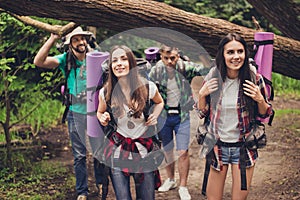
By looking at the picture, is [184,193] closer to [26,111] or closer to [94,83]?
[94,83]

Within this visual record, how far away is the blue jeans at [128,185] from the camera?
4.70 metres

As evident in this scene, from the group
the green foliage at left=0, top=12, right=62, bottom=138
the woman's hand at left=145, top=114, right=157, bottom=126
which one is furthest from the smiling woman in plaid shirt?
the green foliage at left=0, top=12, right=62, bottom=138

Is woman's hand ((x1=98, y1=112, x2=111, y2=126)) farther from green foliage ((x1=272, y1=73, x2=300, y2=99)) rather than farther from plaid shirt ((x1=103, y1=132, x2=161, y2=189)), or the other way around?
green foliage ((x1=272, y1=73, x2=300, y2=99))

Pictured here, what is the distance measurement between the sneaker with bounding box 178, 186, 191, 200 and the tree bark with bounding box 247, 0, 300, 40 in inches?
83.7

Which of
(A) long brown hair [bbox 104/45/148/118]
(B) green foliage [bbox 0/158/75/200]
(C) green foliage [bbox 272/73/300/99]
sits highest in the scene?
(A) long brown hair [bbox 104/45/148/118]

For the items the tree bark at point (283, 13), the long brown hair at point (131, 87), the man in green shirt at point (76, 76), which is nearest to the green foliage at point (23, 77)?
the man in green shirt at point (76, 76)

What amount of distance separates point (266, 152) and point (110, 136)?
3.82 meters

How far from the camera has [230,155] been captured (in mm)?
4734

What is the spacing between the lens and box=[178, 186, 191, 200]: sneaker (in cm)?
607

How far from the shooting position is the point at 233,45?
4.64m

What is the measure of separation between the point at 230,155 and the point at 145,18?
176cm

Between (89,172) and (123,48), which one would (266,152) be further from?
(123,48)

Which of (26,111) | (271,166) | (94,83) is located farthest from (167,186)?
(26,111)

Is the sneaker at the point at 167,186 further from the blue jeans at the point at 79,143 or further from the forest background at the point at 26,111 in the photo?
the forest background at the point at 26,111
